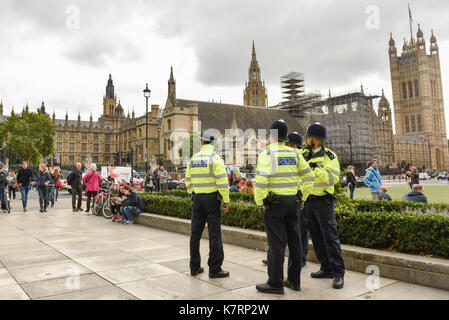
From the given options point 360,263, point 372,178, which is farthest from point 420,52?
point 360,263

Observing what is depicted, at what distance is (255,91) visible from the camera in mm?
92125

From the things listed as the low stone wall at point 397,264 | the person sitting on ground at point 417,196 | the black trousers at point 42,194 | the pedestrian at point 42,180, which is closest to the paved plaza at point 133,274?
the low stone wall at point 397,264

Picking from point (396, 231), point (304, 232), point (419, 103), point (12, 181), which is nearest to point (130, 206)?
point (304, 232)

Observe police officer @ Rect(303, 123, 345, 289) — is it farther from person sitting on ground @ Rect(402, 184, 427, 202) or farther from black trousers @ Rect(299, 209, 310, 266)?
person sitting on ground @ Rect(402, 184, 427, 202)

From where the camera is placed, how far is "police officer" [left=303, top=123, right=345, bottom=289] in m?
4.39

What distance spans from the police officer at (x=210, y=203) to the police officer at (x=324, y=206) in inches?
46.9

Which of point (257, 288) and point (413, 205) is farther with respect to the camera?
point (413, 205)

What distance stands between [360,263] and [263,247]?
6.18ft

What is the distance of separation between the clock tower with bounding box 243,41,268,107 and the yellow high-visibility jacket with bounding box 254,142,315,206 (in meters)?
88.1

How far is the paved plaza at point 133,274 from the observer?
159 inches

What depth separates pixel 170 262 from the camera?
18.5ft

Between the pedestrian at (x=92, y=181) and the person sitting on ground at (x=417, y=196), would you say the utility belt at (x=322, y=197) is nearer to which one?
the person sitting on ground at (x=417, y=196)

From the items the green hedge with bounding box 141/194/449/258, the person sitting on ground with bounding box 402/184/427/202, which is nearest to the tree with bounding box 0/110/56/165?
the person sitting on ground with bounding box 402/184/427/202

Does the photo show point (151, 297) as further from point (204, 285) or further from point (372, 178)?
point (372, 178)
